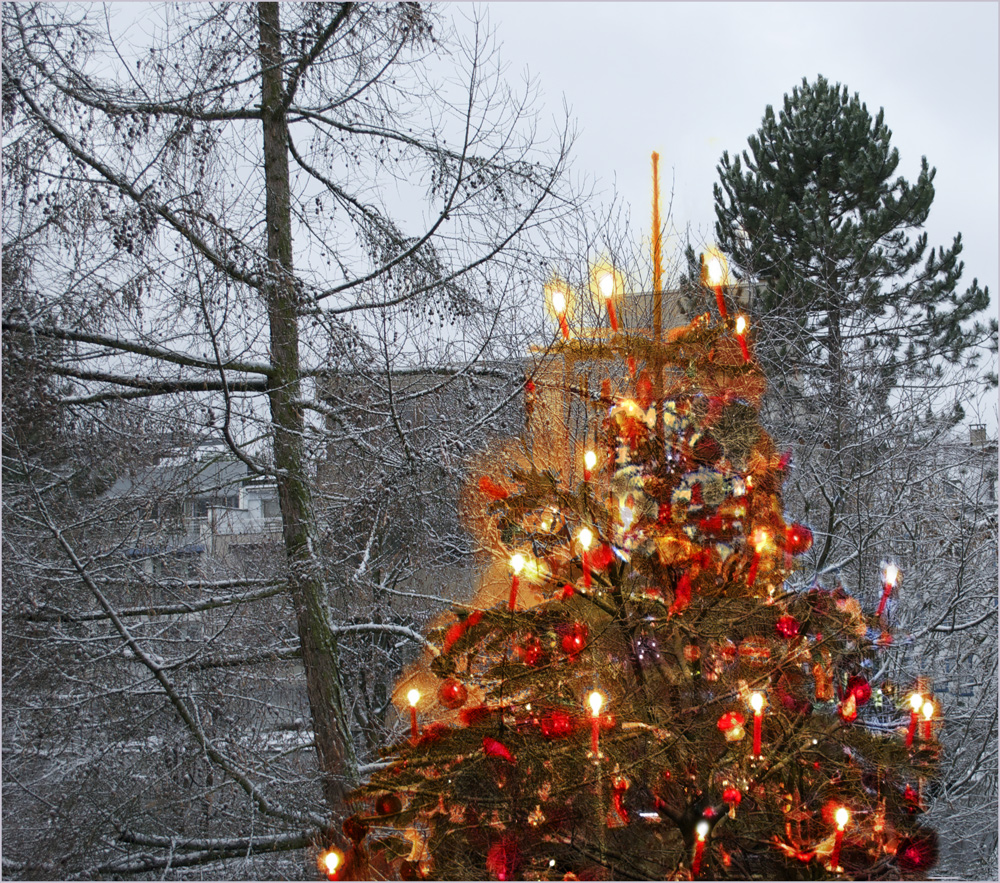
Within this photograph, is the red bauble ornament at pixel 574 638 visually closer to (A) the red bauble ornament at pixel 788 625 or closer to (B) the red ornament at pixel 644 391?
(A) the red bauble ornament at pixel 788 625

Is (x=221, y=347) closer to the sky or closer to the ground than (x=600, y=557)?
closer to the sky

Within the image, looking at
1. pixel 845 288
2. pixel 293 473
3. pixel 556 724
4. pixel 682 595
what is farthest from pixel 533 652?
pixel 845 288

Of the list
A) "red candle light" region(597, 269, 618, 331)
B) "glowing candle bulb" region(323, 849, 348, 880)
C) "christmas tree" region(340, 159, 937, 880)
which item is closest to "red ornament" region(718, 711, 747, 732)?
"christmas tree" region(340, 159, 937, 880)

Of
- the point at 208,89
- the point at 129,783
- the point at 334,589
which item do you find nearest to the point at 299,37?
the point at 208,89

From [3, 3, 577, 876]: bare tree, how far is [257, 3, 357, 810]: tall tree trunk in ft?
0.04

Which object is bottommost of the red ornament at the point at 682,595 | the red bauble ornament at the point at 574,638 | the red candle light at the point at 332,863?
the red candle light at the point at 332,863

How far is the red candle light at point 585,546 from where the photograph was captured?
2.31m

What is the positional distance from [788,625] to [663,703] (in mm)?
413

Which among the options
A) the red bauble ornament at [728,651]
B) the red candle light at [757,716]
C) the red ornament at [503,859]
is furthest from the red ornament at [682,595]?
the red ornament at [503,859]

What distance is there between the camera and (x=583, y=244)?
4.98 metres

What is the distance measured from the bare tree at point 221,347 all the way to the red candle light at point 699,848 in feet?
5.57

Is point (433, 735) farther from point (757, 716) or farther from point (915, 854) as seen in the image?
point (915, 854)

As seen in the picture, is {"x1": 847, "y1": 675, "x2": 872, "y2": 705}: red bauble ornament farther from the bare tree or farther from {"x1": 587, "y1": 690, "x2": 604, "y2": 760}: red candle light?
the bare tree

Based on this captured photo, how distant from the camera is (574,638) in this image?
231 centimetres
